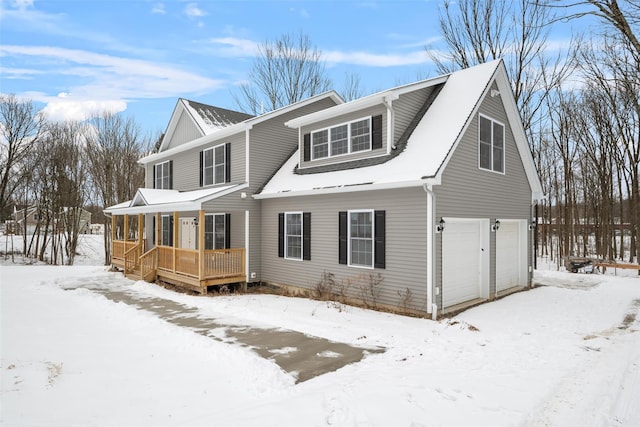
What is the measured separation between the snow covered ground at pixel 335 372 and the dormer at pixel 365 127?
15.0 feet

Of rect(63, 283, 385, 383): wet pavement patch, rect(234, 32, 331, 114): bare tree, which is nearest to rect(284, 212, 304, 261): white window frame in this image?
rect(63, 283, 385, 383): wet pavement patch

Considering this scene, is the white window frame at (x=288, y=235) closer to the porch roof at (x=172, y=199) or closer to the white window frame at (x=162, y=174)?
the porch roof at (x=172, y=199)

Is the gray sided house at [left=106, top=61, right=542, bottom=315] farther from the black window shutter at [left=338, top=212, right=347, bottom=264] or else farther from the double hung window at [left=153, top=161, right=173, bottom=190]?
the double hung window at [left=153, top=161, right=173, bottom=190]

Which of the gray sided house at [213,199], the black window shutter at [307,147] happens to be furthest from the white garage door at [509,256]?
the gray sided house at [213,199]

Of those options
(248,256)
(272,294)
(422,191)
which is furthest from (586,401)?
(248,256)

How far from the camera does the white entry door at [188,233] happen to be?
613 inches

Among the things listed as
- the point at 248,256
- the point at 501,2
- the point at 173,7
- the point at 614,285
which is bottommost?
the point at 614,285

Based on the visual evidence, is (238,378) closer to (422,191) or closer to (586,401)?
(586,401)

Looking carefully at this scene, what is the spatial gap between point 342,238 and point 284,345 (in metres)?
4.30

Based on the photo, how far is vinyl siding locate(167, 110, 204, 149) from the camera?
56.0 ft

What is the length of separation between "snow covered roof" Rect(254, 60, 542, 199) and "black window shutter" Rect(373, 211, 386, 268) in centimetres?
84

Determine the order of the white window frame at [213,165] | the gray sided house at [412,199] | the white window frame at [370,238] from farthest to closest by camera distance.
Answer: the white window frame at [213,165]
the white window frame at [370,238]
the gray sided house at [412,199]

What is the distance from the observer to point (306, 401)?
4418 mm

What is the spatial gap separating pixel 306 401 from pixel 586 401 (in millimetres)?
3583
